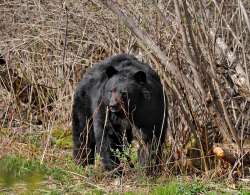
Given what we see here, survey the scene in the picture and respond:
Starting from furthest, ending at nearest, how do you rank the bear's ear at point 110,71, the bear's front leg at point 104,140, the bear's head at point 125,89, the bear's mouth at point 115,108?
the bear's ear at point 110,71
the bear's front leg at point 104,140
the bear's head at point 125,89
the bear's mouth at point 115,108

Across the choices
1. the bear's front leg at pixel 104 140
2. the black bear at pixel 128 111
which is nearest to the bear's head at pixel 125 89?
the black bear at pixel 128 111

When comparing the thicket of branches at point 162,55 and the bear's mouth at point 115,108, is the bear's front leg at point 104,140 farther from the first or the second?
the thicket of branches at point 162,55

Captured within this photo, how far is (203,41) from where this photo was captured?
7.38 metres

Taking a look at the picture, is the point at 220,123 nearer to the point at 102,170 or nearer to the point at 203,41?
the point at 203,41

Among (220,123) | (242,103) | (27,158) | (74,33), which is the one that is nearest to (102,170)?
(27,158)

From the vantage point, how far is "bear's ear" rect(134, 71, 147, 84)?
783 cm

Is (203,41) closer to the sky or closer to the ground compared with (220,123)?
closer to the sky

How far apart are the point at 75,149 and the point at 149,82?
1.76 meters

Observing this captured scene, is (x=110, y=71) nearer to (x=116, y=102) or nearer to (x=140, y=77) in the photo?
(x=140, y=77)

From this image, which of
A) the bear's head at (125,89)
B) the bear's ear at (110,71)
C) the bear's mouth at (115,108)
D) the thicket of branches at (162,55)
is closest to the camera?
the thicket of branches at (162,55)

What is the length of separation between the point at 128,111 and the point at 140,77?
0.47 m

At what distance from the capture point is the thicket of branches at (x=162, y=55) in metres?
7.41

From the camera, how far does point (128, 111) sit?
7852 mm

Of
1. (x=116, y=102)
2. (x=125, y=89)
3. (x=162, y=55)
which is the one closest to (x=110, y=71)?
(x=125, y=89)
